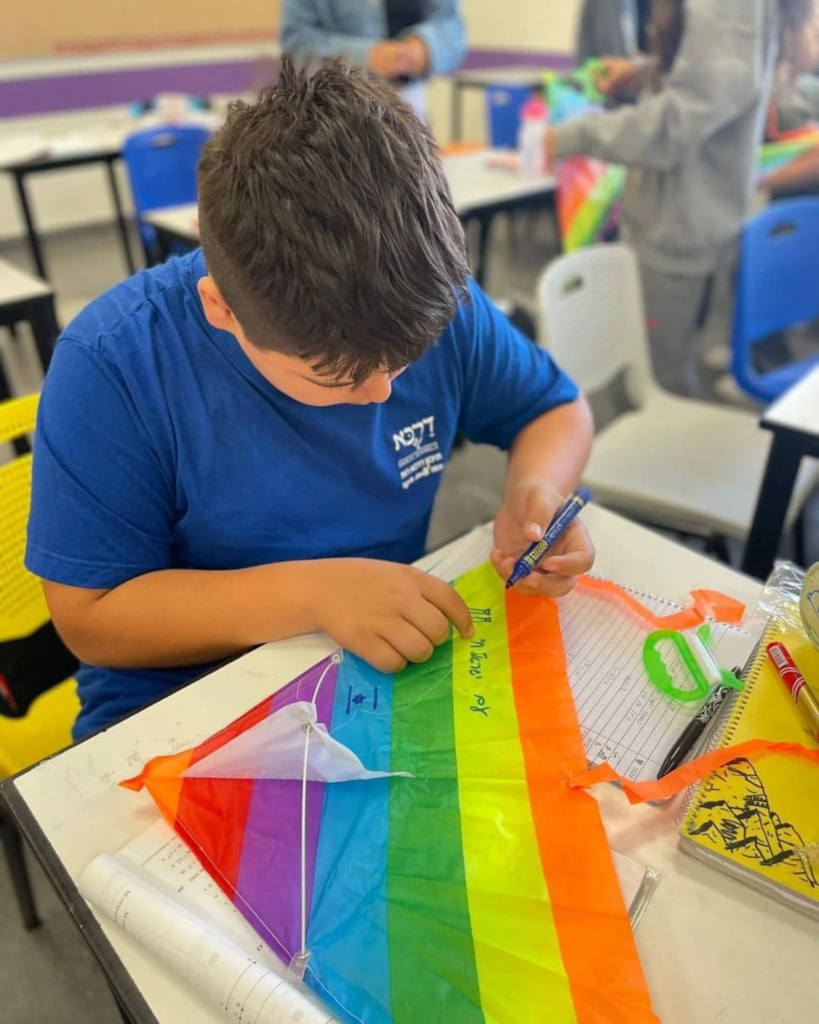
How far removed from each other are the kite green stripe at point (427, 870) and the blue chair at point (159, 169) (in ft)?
8.35

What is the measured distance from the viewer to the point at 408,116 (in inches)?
24.2

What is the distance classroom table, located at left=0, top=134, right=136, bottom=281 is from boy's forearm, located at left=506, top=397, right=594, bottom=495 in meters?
3.01

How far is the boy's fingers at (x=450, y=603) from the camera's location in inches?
29.5

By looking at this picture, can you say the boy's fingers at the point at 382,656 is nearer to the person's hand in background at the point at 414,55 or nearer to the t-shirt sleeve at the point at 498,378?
the t-shirt sleeve at the point at 498,378

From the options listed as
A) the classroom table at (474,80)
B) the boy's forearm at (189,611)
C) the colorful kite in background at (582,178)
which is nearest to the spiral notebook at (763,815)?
the boy's forearm at (189,611)

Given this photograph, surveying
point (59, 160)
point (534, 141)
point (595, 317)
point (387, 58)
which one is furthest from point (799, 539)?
point (59, 160)

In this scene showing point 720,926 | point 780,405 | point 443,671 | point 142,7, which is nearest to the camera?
point 720,926

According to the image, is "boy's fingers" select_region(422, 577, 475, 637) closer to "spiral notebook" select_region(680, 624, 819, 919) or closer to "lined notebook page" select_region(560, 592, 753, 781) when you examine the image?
"lined notebook page" select_region(560, 592, 753, 781)

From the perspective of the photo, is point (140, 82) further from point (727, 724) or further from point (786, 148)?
point (727, 724)

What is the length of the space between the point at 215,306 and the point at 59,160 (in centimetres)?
317

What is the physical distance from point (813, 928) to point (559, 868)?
0.18m

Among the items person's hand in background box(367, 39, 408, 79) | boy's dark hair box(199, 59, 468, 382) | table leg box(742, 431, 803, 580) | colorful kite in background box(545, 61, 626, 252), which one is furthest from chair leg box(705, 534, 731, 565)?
person's hand in background box(367, 39, 408, 79)

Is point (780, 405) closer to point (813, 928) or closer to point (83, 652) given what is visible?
point (813, 928)

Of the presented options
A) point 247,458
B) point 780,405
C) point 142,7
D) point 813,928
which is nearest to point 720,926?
point 813,928
